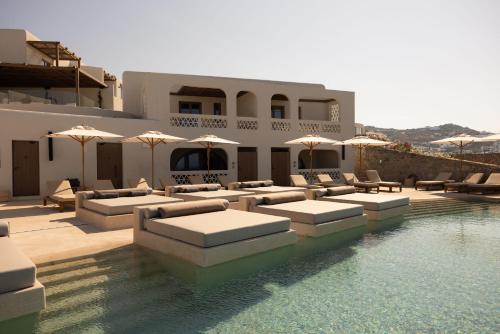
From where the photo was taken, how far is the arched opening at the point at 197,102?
24.1 meters

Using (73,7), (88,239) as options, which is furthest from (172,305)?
(73,7)

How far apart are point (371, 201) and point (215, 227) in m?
6.03

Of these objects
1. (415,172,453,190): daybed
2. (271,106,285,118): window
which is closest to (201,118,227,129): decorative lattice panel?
(271,106,285,118): window

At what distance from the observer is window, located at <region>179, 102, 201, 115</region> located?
81.0 feet

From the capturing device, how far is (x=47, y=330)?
3959mm

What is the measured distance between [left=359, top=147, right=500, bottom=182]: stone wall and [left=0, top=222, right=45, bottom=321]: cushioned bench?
2310cm

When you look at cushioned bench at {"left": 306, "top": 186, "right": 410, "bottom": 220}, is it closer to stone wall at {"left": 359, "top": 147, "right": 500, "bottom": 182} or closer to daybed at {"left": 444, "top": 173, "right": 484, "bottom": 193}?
daybed at {"left": 444, "top": 173, "right": 484, "bottom": 193}

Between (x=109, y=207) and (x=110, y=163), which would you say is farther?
(x=110, y=163)

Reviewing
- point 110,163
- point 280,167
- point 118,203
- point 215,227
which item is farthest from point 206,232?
point 280,167

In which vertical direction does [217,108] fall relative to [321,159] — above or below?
above

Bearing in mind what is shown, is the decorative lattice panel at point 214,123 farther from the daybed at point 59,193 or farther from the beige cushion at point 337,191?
the beige cushion at point 337,191

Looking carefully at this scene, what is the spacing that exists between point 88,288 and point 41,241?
338 centimetres

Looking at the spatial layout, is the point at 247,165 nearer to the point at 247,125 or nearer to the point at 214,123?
→ the point at 247,125

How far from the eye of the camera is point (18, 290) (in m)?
4.23
